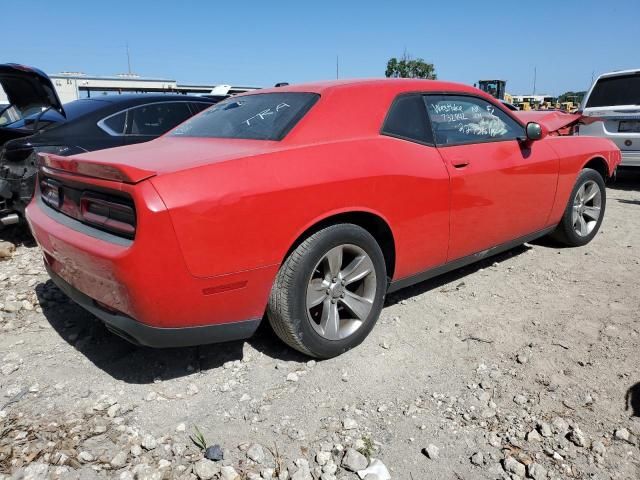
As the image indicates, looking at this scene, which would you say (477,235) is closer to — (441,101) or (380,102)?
(441,101)

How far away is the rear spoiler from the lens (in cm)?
215

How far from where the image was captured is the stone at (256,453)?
2.11 metres

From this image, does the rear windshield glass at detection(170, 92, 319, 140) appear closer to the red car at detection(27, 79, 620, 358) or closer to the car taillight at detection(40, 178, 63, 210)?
the red car at detection(27, 79, 620, 358)

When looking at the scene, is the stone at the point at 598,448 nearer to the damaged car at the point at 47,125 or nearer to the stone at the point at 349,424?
the stone at the point at 349,424

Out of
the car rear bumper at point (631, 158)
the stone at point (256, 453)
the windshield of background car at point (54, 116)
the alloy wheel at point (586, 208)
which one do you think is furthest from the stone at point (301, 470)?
the car rear bumper at point (631, 158)

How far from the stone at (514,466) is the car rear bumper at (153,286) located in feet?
4.18

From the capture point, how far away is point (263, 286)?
8.08ft

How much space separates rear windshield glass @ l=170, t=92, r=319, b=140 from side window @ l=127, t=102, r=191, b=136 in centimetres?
190

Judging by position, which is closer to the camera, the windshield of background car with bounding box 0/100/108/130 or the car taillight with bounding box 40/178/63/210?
the car taillight with bounding box 40/178/63/210

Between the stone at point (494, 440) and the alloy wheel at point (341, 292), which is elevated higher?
the alloy wheel at point (341, 292)

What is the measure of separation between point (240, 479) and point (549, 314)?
2382 mm

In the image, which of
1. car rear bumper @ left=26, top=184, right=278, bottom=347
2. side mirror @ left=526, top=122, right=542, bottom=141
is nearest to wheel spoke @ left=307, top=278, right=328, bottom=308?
car rear bumper @ left=26, top=184, right=278, bottom=347

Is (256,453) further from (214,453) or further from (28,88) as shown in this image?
(28,88)

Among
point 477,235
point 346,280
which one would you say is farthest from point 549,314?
point 346,280
